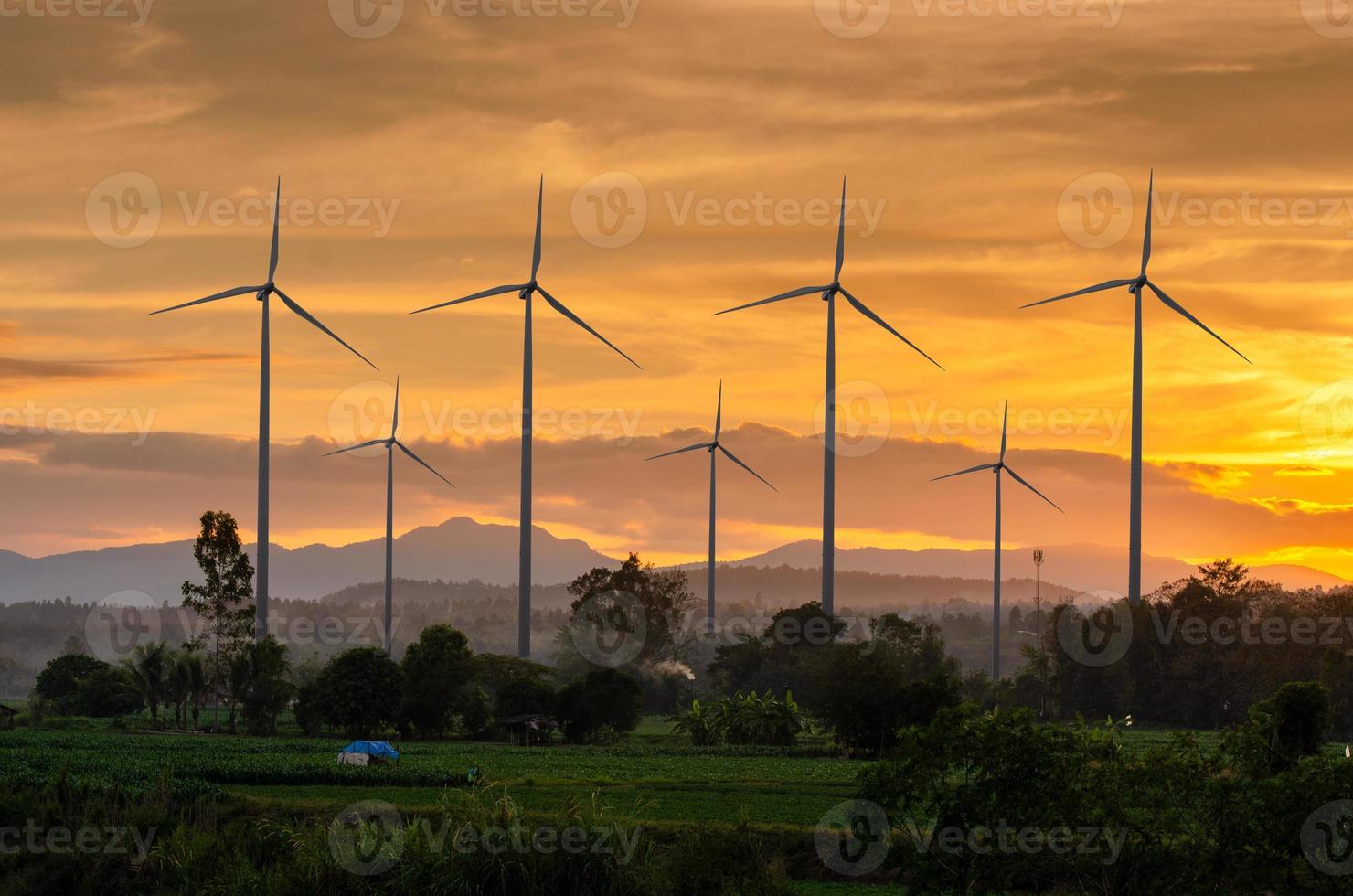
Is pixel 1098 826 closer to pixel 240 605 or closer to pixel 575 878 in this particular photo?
pixel 575 878

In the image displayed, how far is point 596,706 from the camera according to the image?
93.1 metres

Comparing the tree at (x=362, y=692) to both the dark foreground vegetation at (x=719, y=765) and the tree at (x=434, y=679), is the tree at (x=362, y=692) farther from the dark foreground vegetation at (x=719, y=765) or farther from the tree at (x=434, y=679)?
the tree at (x=434, y=679)

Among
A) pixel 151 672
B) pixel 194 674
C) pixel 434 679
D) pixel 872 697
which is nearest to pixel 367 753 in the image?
pixel 434 679

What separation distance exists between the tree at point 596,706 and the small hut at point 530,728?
1364 millimetres

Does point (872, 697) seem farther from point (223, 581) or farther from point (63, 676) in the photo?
point (63, 676)

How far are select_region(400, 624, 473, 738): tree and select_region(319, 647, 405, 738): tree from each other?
1173 mm

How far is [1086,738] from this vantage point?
35.4 m

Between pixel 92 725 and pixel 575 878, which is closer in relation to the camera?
pixel 575 878

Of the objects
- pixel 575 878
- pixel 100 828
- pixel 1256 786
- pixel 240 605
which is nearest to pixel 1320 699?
pixel 1256 786

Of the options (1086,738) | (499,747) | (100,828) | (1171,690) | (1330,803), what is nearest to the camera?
(1330,803)

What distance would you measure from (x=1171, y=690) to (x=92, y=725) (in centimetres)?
7889

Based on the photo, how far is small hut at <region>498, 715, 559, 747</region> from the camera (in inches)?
3588

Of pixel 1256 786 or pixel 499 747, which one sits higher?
pixel 1256 786

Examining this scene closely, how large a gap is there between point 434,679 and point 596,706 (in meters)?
10.2
